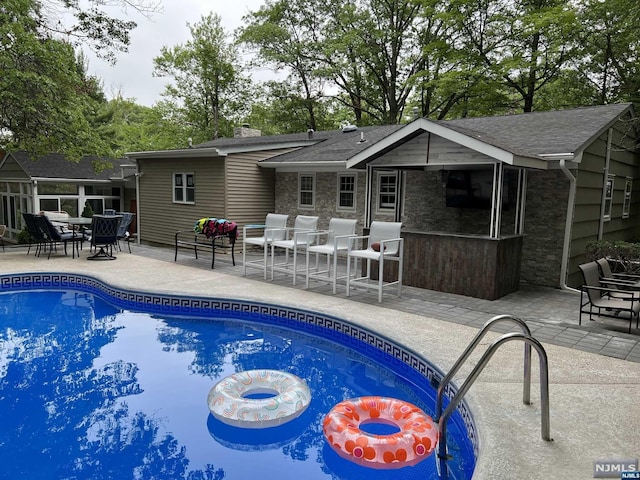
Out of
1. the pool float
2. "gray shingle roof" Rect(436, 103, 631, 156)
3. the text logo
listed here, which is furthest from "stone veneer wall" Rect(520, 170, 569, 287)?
the text logo

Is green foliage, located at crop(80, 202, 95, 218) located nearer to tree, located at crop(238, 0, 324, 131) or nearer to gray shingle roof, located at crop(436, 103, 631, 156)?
tree, located at crop(238, 0, 324, 131)

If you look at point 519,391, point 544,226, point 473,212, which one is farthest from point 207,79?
point 519,391

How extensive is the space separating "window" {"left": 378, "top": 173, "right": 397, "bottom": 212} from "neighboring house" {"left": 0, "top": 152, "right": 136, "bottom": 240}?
1004 cm

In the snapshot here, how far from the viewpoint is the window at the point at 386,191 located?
1081 centimetres

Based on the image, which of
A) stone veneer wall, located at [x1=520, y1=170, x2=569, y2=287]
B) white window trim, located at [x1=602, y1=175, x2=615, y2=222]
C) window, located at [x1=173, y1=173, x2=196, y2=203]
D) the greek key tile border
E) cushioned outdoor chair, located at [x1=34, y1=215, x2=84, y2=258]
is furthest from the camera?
window, located at [x1=173, y1=173, x2=196, y2=203]

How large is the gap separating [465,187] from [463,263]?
212 cm

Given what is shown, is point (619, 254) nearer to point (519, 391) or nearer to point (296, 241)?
point (519, 391)

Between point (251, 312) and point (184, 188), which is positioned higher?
point (184, 188)

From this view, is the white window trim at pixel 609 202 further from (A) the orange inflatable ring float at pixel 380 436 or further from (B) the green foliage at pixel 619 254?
(A) the orange inflatable ring float at pixel 380 436

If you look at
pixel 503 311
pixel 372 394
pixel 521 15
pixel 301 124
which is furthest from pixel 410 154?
pixel 301 124

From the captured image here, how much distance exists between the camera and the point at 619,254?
315 inches

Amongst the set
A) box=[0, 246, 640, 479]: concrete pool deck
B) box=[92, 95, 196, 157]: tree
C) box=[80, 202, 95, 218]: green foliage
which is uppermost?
box=[92, 95, 196, 157]: tree

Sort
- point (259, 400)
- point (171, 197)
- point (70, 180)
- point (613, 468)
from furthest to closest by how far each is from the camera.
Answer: point (70, 180), point (171, 197), point (259, 400), point (613, 468)

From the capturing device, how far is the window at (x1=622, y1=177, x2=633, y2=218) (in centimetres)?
1121
